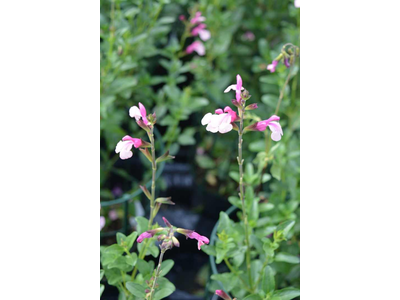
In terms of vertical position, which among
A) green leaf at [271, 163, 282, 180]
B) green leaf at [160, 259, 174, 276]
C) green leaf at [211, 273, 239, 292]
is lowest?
green leaf at [211, 273, 239, 292]

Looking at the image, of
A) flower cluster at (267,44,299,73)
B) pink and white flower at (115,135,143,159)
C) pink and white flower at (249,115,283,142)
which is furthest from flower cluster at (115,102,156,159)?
flower cluster at (267,44,299,73)

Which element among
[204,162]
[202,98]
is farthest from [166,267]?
[204,162]

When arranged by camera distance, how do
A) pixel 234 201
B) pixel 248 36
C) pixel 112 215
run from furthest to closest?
pixel 248 36
pixel 112 215
pixel 234 201

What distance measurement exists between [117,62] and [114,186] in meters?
0.54

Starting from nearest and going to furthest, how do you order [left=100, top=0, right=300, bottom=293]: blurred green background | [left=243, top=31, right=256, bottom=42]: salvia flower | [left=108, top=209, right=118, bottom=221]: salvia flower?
[left=100, top=0, right=300, bottom=293]: blurred green background, [left=108, top=209, right=118, bottom=221]: salvia flower, [left=243, top=31, right=256, bottom=42]: salvia flower

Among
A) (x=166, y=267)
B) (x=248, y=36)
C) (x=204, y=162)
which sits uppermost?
(x=248, y=36)

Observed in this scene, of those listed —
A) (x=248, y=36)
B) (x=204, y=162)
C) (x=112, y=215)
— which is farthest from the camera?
(x=248, y=36)

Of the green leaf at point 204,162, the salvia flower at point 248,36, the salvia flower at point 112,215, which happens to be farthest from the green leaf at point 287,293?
the salvia flower at point 248,36

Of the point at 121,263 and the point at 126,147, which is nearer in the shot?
the point at 126,147

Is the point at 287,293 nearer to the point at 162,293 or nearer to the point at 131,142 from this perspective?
the point at 162,293

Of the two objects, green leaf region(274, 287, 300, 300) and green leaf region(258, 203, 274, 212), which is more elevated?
green leaf region(258, 203, 274, 212)

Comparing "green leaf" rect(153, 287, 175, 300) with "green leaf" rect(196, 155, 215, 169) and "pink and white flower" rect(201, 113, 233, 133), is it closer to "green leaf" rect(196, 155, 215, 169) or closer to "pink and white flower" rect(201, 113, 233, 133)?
"pink and white flower" rect(201, 113, 233, 133)

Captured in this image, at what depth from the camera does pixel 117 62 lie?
4.33 feet

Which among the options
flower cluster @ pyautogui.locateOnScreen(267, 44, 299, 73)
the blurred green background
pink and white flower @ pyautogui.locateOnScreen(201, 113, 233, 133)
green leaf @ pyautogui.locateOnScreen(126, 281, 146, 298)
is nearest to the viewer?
pink and white flower @ pyautogui.locateOnScreen(201, 113, 233, 133)
